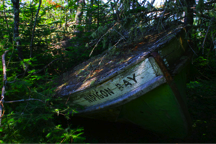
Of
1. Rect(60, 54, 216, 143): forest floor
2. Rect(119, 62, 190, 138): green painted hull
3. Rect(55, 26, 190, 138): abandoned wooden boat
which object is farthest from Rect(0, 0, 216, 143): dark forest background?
Rect(119, 62, 190, 138): green painted hull

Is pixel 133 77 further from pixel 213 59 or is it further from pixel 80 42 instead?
pixel 213 59

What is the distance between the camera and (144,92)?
2301mm

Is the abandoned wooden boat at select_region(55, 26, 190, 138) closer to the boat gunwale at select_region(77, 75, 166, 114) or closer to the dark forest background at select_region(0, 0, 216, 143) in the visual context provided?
the boat gunwale at select_region(77, 75, 166, 114)

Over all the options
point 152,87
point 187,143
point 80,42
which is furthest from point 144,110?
point 80,42

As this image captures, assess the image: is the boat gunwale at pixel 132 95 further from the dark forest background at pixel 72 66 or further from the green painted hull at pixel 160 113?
the dark forest background at pixel 72 66

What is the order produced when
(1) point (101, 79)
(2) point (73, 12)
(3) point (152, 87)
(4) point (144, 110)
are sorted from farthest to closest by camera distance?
(2) point (73, 12)
(4) point (144, 110)
(1) point (101, 79)
(3) point (152, 87)

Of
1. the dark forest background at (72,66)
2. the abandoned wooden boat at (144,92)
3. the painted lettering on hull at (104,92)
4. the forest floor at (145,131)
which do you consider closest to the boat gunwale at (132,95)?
the abandoned wooden boat at (144,92)

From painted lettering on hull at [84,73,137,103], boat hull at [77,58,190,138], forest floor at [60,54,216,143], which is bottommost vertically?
forest floor at [60,54,216,143]

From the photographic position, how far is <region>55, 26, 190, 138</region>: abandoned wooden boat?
2.22 meters

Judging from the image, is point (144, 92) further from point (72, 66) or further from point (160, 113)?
point (72, 66)

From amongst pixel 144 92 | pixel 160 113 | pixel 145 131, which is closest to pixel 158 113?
pixel 160 113

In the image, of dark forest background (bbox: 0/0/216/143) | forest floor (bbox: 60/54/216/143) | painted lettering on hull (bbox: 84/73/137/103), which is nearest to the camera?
dark forest background (bbox: 0/0/216/143)

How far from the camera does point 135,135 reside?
335 centimetres

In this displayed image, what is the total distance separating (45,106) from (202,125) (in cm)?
354
